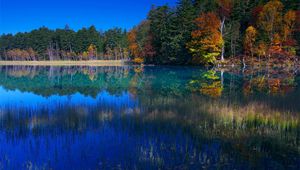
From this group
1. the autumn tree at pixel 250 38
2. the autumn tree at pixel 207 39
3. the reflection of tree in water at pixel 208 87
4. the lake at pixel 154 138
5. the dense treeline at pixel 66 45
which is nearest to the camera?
the lake at pixel 154 138

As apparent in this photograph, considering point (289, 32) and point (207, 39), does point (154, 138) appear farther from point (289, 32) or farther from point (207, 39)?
point (289, 32)

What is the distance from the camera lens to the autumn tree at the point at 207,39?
4190 centimetres

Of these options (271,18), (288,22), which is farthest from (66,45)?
(288,22)

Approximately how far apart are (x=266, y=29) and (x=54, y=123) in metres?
39.3

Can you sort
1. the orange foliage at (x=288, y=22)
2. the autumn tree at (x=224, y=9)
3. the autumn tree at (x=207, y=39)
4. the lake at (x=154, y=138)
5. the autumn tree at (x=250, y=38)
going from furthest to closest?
the autumn tree at (x=224, y=9)
the autumn tree at (x=207, y=39)
the autumn tree at (x=250, y=38)
the orange foliage at (x=288, y=22)
the lake at (x=154, y=138)

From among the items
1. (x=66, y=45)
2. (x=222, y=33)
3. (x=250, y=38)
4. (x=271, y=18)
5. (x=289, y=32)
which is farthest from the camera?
(x=66, y=45)

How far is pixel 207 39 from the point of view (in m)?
42.3

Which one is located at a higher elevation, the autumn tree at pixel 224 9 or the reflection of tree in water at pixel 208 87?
the autumn tree at pixel 224 9

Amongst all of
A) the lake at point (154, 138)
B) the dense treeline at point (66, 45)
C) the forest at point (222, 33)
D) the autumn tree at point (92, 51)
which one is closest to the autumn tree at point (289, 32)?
the forest at point (222, 33)

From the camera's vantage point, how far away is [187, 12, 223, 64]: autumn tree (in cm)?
4190

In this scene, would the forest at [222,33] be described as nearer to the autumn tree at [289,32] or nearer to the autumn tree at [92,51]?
the autumn tree at [289,32]

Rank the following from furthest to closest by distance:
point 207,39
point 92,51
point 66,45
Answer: point 66,45
point 92,51
point 207,39

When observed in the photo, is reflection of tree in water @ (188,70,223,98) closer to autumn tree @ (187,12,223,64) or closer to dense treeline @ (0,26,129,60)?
autumn tree @ (187,12,223,64)

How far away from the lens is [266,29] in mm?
40156
